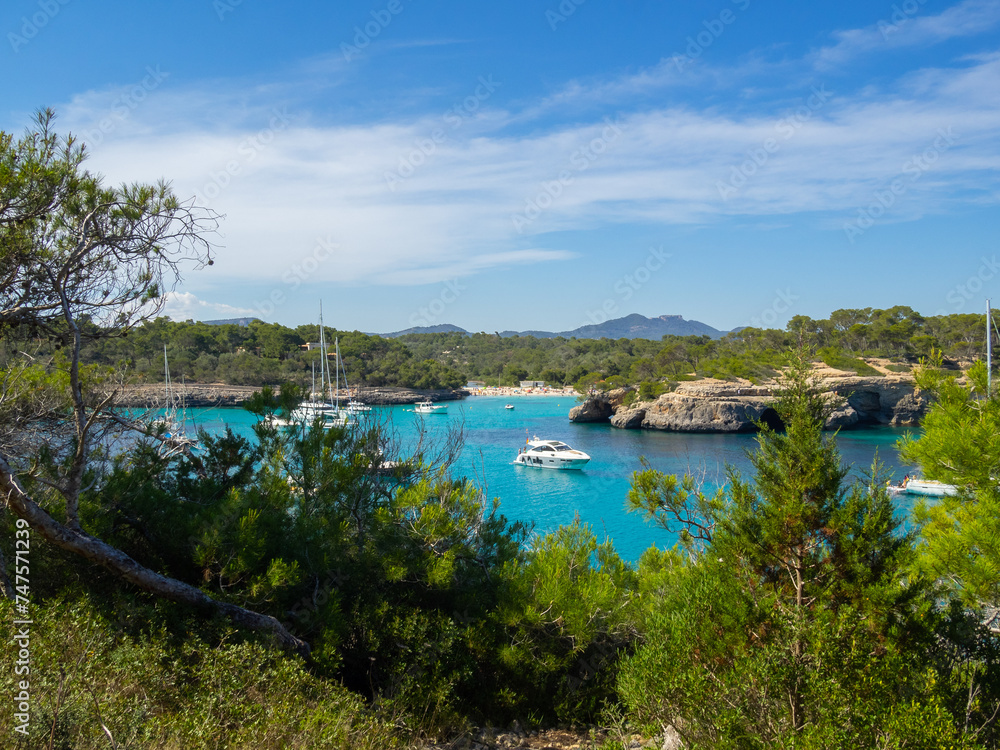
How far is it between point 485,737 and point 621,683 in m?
A: 1.73

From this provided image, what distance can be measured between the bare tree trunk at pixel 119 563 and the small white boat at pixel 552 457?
78.1 ft

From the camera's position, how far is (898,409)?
39156 millimetres

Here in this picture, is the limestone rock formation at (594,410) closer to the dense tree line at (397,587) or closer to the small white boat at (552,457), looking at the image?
the small white boat at (552,457)

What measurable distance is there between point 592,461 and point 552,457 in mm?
3208

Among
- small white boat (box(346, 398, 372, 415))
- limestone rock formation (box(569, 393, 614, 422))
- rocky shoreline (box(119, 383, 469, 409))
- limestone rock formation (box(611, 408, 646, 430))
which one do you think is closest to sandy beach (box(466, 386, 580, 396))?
rocky shoreline (box(119, 383, 469, 409))

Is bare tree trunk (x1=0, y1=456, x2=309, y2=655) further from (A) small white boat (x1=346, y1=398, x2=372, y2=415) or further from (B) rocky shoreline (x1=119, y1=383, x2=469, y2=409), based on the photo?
(B) rocky shoreline (x1=119, y1=383, x2=469, y2=409)

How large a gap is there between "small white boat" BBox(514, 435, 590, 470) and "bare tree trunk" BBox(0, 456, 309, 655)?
23818 millimetres

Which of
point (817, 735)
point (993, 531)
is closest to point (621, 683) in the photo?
point (817, 735)

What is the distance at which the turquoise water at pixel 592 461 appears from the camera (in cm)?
1856

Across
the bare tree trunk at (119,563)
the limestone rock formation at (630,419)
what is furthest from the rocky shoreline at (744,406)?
the bare tree trunk at (119,563)

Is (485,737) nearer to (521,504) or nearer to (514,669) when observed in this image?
(514,669)

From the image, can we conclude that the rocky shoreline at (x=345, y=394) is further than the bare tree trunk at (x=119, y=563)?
Yes

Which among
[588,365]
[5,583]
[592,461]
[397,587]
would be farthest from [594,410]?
[5,583]

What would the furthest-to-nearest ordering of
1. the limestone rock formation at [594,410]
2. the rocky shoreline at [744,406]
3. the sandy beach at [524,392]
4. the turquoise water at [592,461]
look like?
the sandy beach at [524,392] → the limestone rock formation at [594,410] → the rocky shoreline at [744,406] → the turquoise water at [592,461]
